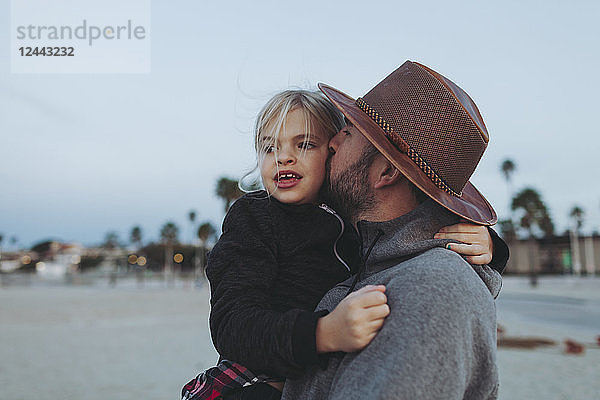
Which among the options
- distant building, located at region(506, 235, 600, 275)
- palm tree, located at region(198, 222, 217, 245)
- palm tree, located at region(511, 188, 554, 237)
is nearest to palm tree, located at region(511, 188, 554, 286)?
palm tree, located at region(511, 188, 554, 237)

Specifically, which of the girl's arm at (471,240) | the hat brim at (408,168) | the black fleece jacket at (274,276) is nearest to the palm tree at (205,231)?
the black fleece jacket at (274,276)

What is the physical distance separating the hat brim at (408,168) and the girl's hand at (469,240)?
4 cm

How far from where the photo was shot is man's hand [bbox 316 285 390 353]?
1.51 meters

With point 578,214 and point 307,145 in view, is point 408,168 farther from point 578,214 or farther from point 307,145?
point 578,214

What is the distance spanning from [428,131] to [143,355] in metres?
15.2

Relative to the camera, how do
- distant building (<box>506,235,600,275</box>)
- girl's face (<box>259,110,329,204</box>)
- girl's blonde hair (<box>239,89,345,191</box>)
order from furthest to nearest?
distant building (<box>506,235,600,275</box>)
girl's blonde hair (<box>239,89,345,191</box>)
girl's face (<box>259,110,329,204</box>)

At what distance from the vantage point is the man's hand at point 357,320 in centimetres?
151

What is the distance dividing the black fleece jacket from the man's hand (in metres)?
0.10

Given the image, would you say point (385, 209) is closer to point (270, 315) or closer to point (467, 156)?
point (467, 156)

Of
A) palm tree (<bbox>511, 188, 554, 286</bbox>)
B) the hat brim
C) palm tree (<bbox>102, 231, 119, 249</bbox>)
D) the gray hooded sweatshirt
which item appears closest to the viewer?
the gray hooded sweatshirt

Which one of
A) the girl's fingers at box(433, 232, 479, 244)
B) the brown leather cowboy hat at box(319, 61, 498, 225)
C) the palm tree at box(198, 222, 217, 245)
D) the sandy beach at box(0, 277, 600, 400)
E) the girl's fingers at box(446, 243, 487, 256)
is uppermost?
the brown leather cowboy hat at box(319, 61, 498, 225)

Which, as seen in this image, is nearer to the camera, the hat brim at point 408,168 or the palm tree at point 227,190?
the hat brim at point 408,168

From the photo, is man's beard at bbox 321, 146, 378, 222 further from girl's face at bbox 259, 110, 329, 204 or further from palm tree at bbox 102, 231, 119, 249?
palm tree at bbox 102, 231, 119, 249

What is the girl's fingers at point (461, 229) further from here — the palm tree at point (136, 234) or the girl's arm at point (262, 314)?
the palm tree at point (136, 234)
